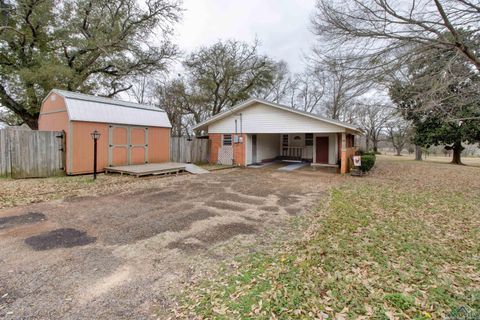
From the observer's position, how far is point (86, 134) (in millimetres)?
9820

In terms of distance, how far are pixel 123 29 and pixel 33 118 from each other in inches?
332

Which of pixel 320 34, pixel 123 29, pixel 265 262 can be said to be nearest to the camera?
pixel 265 262

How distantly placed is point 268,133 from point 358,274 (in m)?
12.4

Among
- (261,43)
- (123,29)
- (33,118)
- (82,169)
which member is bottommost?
(82,169)

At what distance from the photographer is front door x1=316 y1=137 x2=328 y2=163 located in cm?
1605

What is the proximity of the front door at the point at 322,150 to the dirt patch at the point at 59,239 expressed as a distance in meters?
14.8

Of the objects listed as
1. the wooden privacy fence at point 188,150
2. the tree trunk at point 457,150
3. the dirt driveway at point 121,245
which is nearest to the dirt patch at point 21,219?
the dirt driveway at point 121,245

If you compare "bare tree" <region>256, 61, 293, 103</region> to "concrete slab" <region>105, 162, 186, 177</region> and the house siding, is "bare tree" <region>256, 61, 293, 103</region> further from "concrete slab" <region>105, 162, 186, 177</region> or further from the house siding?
"concrete slab" <region>105, 162, 186, 177</region>

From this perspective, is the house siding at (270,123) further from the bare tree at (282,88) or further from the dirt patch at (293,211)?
the bare tree at (282,88)

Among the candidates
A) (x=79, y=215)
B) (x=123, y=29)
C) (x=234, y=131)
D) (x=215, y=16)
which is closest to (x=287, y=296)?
(x=79, y=215)

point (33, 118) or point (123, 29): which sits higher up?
point (123, 29)

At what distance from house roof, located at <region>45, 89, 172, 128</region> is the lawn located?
9745 mm

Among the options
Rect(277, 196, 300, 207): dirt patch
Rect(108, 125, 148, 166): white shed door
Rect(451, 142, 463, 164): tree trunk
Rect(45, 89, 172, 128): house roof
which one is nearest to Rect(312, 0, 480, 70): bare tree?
Rect(277, 196, 300, 207): dirt patch

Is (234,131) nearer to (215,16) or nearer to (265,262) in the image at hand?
(215,16)
